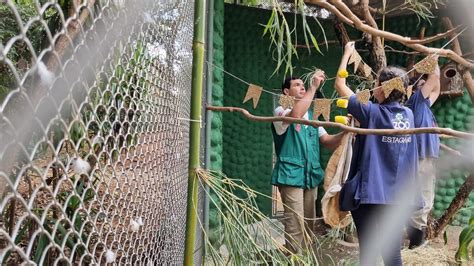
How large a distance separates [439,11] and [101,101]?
177 inches

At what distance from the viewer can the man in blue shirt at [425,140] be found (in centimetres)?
286

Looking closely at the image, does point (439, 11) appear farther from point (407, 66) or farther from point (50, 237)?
point (50, 237)

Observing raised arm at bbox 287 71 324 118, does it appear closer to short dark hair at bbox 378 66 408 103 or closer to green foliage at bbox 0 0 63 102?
short dark hair at bbox 378 66 408 103

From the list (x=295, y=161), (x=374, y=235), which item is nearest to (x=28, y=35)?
(x=374, y=235)

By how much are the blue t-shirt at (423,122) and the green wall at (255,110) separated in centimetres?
175

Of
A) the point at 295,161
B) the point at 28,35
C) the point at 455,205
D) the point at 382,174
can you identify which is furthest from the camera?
the point at 455,205

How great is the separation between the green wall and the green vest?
4.41 ft

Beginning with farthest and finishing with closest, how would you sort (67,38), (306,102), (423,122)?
(423,122)
(306,102)
(67,38)

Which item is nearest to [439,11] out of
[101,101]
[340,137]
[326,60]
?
[326,60]

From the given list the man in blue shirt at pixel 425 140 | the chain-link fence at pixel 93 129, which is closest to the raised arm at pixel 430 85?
the man in blue shirt at pixel 425 140

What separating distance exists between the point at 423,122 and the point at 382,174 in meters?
0.65

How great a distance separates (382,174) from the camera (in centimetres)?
237

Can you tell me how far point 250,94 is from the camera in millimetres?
1959

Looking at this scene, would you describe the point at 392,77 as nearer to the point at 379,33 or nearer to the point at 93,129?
the point at 379,33
